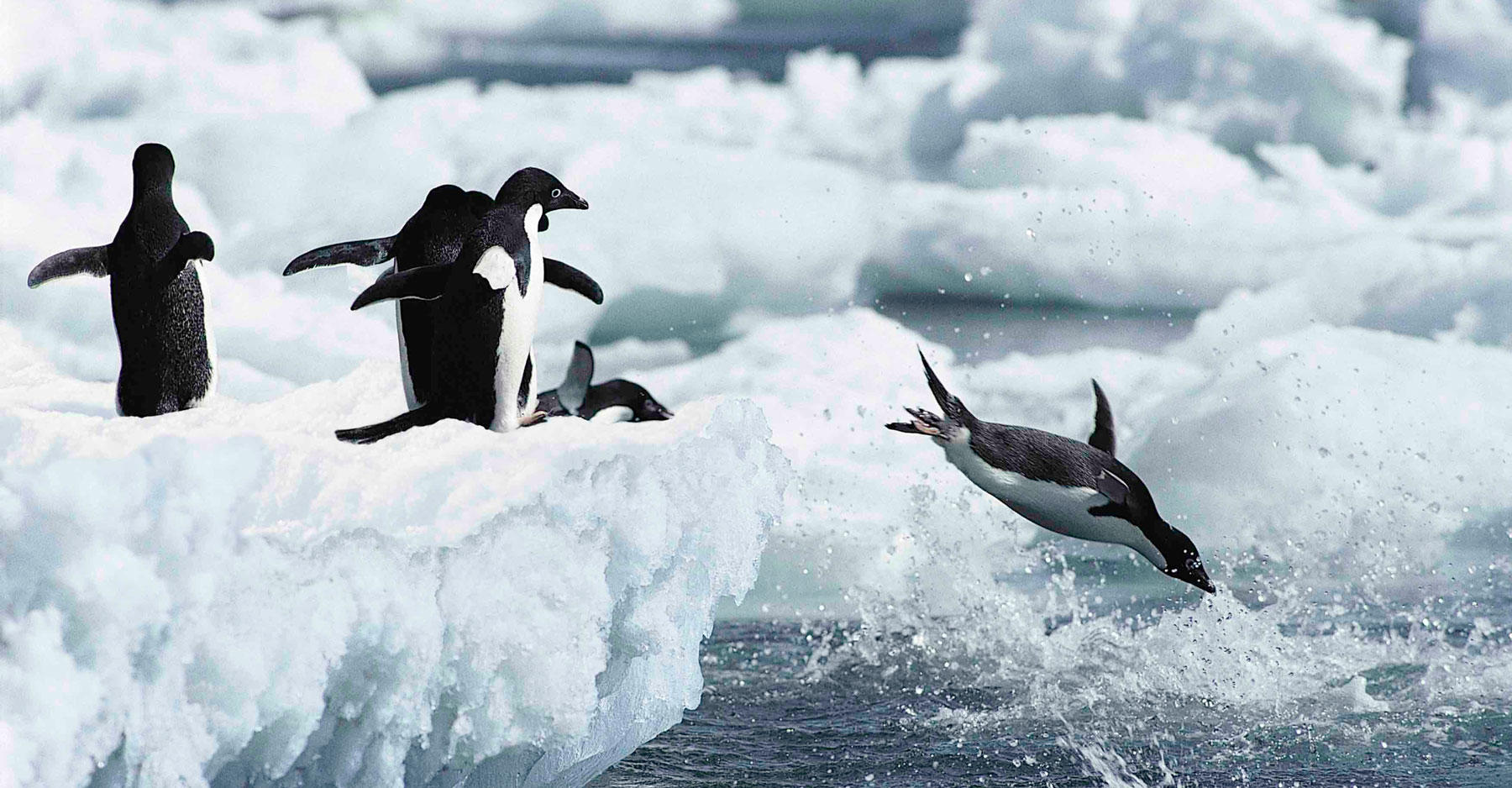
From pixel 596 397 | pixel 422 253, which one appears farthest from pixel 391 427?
pixel 596 397

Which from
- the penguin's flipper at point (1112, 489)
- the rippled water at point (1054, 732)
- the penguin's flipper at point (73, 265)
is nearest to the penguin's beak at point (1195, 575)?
the penguin's flipper at point (1112, 489)

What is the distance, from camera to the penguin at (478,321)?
4090 mm

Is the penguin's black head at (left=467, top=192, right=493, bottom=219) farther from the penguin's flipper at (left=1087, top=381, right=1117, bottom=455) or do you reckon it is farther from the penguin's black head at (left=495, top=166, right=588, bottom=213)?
the penguin's flipper at (left=1087, top=381, right=1117, bottom=455)

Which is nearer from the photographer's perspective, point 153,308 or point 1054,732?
point 153,308

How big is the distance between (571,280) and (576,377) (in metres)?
1.92

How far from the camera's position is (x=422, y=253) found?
448cm

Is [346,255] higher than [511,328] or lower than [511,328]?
higher

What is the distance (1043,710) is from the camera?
6.14 meters

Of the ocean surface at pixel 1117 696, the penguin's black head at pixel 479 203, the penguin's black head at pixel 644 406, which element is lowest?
the ocean surface at pixel 1117 696

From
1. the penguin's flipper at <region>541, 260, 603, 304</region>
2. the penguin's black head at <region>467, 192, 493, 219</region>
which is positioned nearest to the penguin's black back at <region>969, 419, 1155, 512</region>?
the penguin's flipper at <region>541, 260, 603, 304</region>

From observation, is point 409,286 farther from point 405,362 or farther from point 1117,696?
point 1117,696

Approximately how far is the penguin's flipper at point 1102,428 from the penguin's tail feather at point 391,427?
259 cm

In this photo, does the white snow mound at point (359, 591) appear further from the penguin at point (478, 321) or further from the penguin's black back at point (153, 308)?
the penguin's black back at point (153, 308)

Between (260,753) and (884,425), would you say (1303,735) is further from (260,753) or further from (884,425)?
(260,753)
